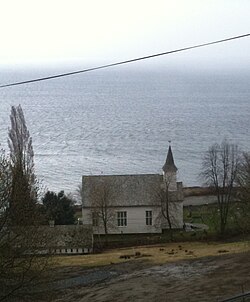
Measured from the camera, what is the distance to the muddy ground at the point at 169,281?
2367 centimetres

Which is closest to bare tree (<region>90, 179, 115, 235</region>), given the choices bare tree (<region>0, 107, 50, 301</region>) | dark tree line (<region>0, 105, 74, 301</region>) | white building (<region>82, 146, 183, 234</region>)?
white building (<region>82, 146, 183, 234</region>)

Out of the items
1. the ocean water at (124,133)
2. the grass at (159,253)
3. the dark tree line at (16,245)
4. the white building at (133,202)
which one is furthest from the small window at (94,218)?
the dark tree line at (16,245)

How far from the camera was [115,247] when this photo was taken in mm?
43812

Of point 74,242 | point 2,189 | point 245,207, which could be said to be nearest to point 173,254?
point 245,207

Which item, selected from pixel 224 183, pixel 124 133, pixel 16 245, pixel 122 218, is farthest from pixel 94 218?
pixel 124 133

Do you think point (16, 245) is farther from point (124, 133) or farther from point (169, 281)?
point (124, 133)

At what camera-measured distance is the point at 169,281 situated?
2789cm

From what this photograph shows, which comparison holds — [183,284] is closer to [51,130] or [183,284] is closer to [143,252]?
[143,252]

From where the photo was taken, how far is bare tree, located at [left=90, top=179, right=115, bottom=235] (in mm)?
47438

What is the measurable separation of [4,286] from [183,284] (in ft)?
33.6

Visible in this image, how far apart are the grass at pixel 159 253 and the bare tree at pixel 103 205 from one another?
5113 millimetres

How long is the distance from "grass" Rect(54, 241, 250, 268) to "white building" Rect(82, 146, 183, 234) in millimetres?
5478

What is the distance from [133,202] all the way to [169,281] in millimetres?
21155

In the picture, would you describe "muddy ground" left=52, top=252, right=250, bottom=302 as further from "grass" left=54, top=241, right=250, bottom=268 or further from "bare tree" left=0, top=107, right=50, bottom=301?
"bare tree" left=0, top=107, right=50, bottom=301
